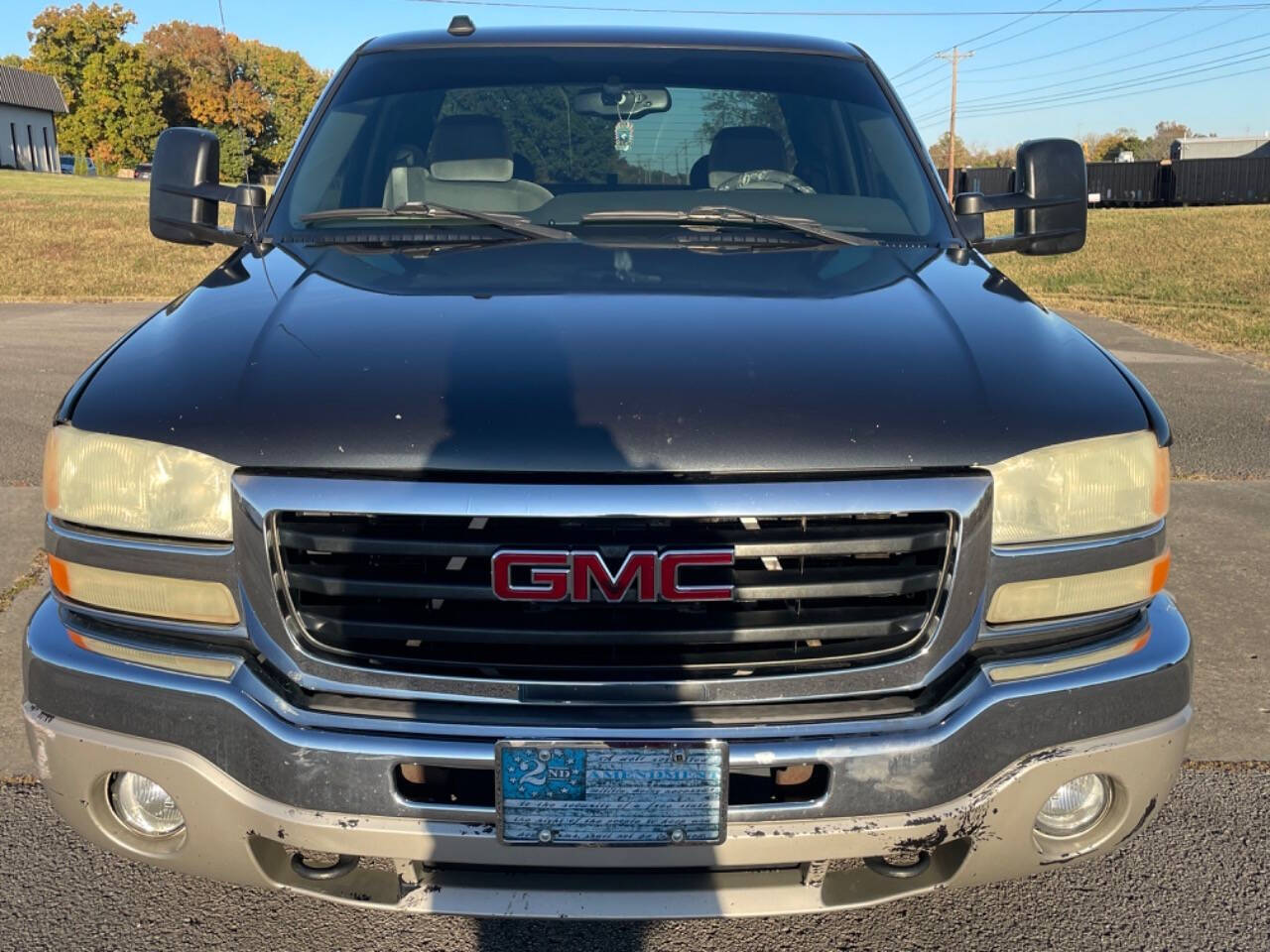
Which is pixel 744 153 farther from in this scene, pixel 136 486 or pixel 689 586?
pixel 136 486

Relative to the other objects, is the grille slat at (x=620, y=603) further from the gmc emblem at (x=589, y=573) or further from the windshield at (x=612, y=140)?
the windshield at (x=612, y=140)

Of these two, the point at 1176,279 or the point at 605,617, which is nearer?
the point at 605,617

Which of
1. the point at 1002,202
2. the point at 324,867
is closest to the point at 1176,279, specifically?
the point at 1002,202

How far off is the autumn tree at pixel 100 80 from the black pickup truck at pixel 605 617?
276 feet

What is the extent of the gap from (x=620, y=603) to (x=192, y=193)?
89.6 inches

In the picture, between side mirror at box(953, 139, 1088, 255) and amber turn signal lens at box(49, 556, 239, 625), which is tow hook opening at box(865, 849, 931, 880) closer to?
amber turn signal lens at box(49, 556, 239, 625)

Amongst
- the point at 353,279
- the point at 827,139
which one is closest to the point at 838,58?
the point at 827,139

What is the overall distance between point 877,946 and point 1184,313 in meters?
13.0

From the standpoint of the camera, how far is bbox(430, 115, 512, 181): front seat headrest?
348 cm

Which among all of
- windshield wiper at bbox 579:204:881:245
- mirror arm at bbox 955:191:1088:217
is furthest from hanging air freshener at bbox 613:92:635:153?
mirror arm at bbox 955:191:1088:217

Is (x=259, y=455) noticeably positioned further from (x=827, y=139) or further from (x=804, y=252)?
(x=827, y=139)

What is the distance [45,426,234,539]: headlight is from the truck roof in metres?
2.14

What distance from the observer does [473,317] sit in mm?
2389

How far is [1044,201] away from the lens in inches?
140
